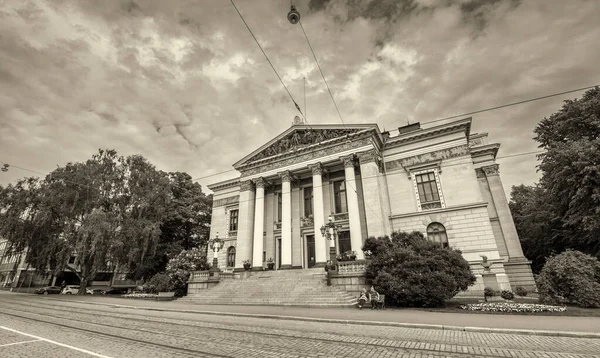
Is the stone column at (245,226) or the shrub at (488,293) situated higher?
the stone column at (245,226)

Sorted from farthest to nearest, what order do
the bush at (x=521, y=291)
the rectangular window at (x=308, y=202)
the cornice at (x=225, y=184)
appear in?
the cornice at (x=225, y=184)
the rectangular window at (x=308, y=202)
the bush at (x=521, y=291)

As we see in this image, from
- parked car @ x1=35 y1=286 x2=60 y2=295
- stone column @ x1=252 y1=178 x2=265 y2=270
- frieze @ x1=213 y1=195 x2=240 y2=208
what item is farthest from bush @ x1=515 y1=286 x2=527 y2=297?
parked car @ x1=35 y1=286 x2=60 y2=295

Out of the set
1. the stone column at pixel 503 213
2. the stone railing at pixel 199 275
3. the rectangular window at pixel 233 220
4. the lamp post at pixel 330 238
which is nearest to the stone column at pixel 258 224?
the stone railing at pixel 199 275

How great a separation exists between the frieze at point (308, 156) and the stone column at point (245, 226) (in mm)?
1456

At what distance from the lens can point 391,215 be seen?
2402 centimetres

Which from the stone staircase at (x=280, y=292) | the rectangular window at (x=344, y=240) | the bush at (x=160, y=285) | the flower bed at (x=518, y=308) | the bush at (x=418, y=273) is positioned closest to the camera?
the flower bed at (x=518, y=308)

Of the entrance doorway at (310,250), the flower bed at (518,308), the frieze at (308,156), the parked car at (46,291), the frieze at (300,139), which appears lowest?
the flower bed at (518,308)

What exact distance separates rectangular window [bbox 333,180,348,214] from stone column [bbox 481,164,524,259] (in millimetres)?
12221

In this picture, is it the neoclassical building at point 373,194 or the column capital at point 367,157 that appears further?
the column capital at point 367,157

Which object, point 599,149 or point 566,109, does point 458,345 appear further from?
point 566,109

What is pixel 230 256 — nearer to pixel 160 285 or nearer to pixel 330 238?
pixel 160 285

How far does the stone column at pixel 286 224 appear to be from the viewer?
952 inches

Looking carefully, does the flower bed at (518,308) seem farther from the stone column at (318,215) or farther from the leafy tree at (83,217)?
the leafy tree at (83,217)

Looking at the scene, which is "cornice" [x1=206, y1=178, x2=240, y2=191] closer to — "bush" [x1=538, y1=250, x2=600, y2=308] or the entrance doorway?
the entrance doorway
